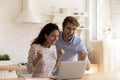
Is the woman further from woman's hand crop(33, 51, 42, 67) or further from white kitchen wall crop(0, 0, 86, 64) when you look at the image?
white kitchen wall crop(0, 0, 86, 64)

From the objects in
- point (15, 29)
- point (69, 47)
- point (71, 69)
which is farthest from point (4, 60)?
point (71, 69)

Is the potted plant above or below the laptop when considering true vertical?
below

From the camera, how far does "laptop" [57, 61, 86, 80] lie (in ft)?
Answer: 6.95

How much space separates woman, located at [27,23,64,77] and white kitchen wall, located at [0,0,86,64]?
1990mm

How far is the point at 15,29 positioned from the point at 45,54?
2082 millimetres

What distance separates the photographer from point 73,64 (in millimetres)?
2143

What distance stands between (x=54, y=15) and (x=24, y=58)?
37.6 inches

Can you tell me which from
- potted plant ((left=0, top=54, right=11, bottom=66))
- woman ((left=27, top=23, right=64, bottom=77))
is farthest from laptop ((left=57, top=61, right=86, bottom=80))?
potted plant ((left=0, top=54, right=11, bottom=66))

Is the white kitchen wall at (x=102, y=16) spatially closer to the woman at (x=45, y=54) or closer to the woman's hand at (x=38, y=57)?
the woman at (x=45, y=54)

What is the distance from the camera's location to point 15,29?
14.1ft

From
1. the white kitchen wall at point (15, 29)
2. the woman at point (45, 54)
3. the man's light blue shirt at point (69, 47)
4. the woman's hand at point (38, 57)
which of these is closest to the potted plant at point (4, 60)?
the white kitchen wall at point (15, 29)

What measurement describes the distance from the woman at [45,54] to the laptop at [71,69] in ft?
0.64

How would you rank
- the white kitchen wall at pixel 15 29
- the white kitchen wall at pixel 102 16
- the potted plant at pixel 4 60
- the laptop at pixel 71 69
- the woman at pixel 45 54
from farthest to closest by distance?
the white kitchen wall at pixel 102 16
the white kitchen wall at pixel 15 29
the potted plant at pixel 4 60
the woman at pixel 45 54
the laptop at pixel 71 69

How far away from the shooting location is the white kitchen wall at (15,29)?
4234mm
